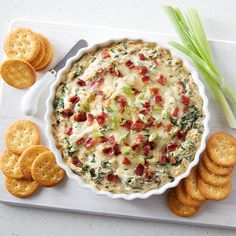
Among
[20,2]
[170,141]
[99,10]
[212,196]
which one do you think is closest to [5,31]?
[20,2]

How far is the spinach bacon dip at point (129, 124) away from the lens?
283cm

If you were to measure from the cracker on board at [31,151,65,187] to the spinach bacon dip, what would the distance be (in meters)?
0.24

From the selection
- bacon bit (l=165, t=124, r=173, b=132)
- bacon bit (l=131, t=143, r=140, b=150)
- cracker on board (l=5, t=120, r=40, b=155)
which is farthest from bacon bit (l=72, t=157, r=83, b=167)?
bacon bit (l=165, t=124, r=173, b=132)

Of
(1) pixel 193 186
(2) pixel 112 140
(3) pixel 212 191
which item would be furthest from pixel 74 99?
(3) pixel 212 191

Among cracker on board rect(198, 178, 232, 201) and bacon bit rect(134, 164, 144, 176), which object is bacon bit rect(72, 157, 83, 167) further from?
cracker on board rect(198, 178, 232, 201)

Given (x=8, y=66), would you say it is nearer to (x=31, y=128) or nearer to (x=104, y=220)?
(x=31, y=128)

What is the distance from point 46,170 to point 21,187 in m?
0.23

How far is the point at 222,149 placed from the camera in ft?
10.0

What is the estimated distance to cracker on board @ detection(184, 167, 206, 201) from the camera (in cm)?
306

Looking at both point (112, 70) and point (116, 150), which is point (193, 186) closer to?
point (116, 150)

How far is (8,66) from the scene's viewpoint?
3.21 metres

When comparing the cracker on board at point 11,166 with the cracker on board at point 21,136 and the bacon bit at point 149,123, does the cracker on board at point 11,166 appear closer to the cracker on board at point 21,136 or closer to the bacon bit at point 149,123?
the cracker on board at point 21,136

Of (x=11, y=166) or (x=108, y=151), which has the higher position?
(x=108, y=151)

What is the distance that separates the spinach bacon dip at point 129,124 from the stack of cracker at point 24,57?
1.31 feet
